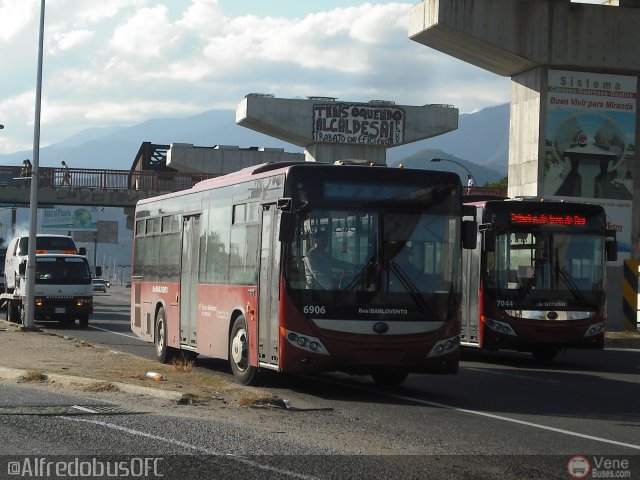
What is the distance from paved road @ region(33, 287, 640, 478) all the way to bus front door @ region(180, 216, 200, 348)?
0.89 metres

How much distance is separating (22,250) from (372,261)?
2807 cm

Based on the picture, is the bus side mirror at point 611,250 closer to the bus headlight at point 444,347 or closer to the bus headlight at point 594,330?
the bus headlight at point 594,330

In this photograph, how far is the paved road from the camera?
10.7 meters

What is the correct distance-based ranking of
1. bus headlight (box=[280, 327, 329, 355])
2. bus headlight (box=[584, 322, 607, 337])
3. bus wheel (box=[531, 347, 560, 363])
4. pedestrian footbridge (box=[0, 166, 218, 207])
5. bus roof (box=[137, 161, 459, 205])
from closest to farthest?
bus headlight (box=[280, 327, 329, 355]) < bus roof (box=[137, 161, 459, 205]) < bus headlight (box=[584, 322, 607, 337]) < bus wheel (box=[531, 347, 560, 363]) < pedestrian footbridge (box=[0, 166, 218, 207])

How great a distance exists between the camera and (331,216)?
50.0ft

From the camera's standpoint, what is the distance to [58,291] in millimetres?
35781

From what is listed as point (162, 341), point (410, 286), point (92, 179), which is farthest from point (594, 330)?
point (92, 179)

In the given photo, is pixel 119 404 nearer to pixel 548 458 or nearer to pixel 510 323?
pixel 548 458

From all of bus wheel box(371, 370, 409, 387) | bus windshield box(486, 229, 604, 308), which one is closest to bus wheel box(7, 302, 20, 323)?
bus windshield box(486, 229, 604, 308)

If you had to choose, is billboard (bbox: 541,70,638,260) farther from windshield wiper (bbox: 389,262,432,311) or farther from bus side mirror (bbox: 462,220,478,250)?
windshield wiper (bbox: 389,262,432,311)

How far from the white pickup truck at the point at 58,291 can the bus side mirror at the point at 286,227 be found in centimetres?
2163

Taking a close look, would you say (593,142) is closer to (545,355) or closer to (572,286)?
(545,355)

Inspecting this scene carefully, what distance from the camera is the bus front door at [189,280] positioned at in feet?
63.6

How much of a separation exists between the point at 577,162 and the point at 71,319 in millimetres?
16382
